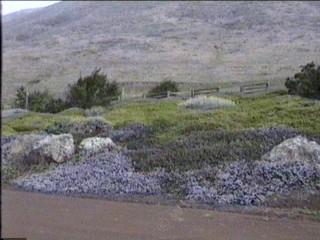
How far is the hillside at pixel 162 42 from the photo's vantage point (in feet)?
Result: 233

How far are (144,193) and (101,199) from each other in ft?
3.66

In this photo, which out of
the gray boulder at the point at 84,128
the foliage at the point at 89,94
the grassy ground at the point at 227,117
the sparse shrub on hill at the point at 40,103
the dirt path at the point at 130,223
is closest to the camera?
the dirt path at the point at 130,223

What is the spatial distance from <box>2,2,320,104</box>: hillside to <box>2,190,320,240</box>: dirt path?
4469 centimetres

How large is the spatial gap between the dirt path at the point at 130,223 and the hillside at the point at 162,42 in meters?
44.7

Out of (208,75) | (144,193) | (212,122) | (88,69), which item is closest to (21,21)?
(88,69)

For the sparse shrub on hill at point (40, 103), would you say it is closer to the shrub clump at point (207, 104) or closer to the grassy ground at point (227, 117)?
the grassy ground at point (227, 117)

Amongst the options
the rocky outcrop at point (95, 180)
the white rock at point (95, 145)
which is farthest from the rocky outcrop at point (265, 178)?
the white rock at point (95, 145)

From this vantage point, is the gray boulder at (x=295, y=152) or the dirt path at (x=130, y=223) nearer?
the dirt path at (x=130, y=223)

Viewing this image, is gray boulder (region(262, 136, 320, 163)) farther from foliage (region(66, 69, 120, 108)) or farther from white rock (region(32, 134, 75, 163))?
foliage (region(66, 69, 120, 108))

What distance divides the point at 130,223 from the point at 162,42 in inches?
3444

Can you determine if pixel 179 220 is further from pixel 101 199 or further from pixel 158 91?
pixel 158 91

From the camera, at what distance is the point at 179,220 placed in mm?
10766

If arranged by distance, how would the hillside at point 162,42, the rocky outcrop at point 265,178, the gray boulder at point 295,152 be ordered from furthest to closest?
the hillside at point 162,42 → the gray boulder at point 295,152 → the rocky outcrop at point 265,178

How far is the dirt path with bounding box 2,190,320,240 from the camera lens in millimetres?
9516
